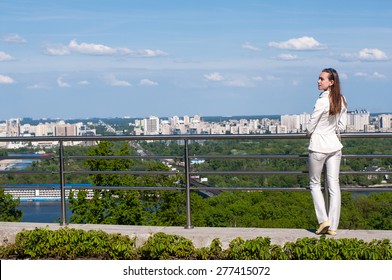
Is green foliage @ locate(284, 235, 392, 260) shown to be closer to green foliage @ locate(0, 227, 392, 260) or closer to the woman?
green foliage @ locate(0, 227, 392, 260)

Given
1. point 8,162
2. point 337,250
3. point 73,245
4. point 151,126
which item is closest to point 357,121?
point 337,250

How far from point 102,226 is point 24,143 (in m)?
1.86

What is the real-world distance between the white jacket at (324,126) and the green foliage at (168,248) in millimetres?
1102

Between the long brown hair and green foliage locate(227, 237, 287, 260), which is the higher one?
the long brown hair

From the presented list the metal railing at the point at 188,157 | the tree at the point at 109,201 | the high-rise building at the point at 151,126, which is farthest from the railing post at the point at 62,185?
the high-rise building at the point at 151,126

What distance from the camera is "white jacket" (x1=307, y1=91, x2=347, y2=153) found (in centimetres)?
909

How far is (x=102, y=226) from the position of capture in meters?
10.5

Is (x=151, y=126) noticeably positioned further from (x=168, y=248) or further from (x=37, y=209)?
(x=168, y=248)

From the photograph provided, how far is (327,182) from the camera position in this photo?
9.52 metres

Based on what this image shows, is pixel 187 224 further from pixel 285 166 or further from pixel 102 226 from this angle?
pixel 285 166

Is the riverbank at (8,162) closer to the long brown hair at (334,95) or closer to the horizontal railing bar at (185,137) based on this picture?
the horizontal railing bar at (185,137)

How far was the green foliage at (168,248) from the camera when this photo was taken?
27.0 ft

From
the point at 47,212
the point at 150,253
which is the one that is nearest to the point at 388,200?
the point at 47,212

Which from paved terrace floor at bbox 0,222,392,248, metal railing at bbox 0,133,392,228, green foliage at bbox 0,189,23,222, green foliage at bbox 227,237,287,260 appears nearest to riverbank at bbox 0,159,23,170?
metal railing at bbox 0,133,392,228
